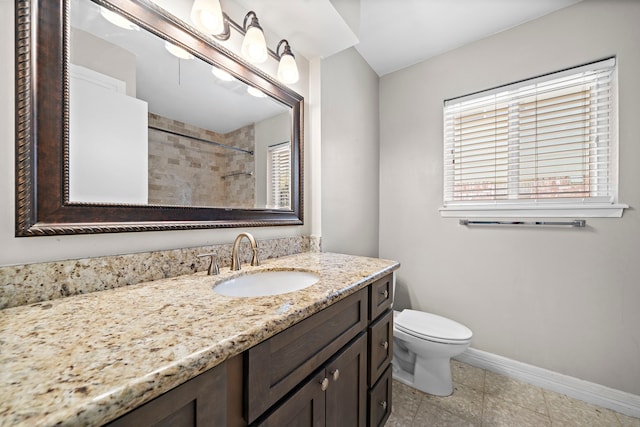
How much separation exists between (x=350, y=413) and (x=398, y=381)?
3.09 feet

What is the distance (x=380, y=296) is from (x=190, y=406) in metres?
0.88

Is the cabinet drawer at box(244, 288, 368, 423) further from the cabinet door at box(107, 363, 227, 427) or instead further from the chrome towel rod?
the chrome towel rod

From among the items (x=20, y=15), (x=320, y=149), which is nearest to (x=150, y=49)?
(x=20, y=15)

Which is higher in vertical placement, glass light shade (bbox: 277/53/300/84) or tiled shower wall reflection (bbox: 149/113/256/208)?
glass light shade (bbox: 277/53/300/84)

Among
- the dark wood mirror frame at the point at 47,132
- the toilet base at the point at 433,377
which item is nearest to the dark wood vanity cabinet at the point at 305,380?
the toilet base at the point at 433,377

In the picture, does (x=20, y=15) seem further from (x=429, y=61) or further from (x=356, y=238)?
(x=429, y=61)

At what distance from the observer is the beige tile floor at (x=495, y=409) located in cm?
134

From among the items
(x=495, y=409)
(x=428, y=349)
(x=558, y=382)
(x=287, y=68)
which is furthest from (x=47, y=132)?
(x=558, y=382)

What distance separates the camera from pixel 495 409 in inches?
56.2

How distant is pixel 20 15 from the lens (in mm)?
651

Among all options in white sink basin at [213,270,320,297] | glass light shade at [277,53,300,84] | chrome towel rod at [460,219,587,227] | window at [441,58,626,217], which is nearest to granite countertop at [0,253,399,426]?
white sink basin at [213,270,320,297]

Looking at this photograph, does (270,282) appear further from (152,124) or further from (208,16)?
(208,16)

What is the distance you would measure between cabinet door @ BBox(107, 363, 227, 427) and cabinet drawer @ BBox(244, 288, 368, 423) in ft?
0.24

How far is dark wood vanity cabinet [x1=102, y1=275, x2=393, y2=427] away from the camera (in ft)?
1.47
